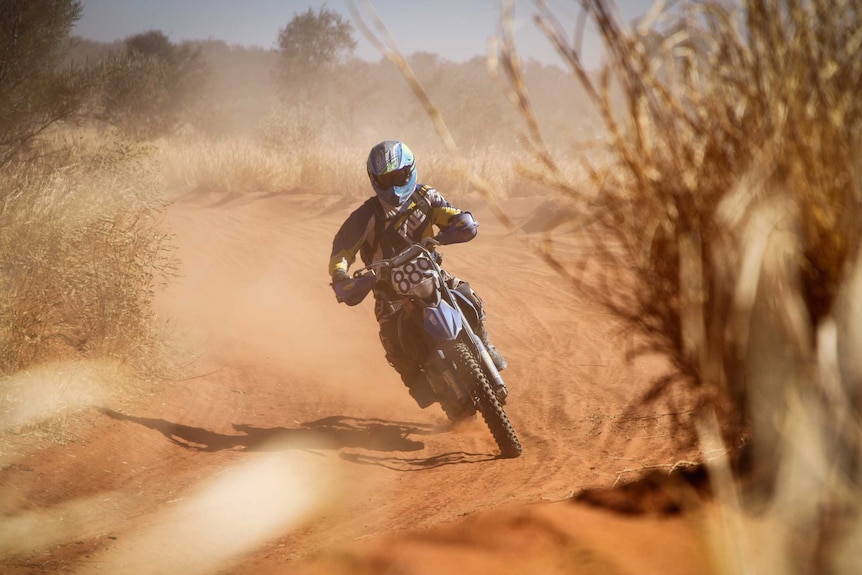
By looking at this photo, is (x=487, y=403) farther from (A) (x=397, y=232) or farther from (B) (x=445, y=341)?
(A) (x=397, y=232)

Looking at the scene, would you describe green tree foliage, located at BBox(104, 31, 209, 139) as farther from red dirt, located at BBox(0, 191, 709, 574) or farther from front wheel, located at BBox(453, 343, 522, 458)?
front wheel, located at BBox(453, 343, 522, 458)

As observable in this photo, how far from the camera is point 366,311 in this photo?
10.9 m

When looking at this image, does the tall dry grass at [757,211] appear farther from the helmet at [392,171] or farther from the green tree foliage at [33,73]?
the green tree foliage at [33,73]

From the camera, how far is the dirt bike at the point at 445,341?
5.25m

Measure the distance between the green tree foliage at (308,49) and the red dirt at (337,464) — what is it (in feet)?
130

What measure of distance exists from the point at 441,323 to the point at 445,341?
147mm

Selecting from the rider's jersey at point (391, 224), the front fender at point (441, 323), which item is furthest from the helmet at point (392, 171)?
the front fender at point (441, 323)

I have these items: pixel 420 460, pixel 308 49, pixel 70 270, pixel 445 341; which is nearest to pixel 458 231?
pixel 445 341

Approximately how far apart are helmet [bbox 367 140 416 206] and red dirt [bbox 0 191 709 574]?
2.04 meters

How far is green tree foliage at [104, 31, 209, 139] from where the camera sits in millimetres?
27406

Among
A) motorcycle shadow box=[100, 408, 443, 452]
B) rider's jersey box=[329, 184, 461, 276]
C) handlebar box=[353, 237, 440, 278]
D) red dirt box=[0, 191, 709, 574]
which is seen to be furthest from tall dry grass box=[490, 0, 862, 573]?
motorcycle shadow box=[100, 408, 443, 452]

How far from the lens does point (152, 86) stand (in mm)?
32750

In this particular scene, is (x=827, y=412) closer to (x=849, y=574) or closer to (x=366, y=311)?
Answer: (x=849, y=574)

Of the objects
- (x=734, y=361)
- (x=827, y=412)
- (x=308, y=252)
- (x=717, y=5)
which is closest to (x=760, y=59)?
(x=717, y=5)
